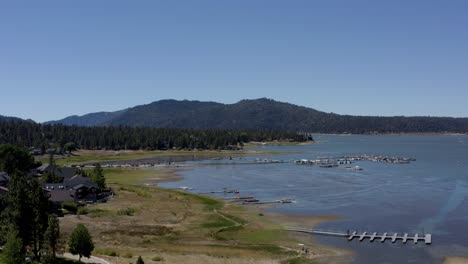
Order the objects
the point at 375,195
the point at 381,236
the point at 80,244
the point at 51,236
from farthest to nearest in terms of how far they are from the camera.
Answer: the point at 375,195 → the point at 381,236 → the point at 80,244 → the point at 51,236

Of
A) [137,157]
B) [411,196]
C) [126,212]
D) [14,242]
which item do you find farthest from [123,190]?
[137,157]

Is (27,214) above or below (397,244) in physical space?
above

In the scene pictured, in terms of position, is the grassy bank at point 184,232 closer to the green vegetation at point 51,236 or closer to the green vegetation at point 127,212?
the green vegetation at point 127,212

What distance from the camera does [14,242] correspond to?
3878 centimetres

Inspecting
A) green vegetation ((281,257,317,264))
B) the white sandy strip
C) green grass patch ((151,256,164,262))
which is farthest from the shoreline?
the white sandy strip

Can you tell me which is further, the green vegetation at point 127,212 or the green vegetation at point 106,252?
the green vegetation at point 127,212

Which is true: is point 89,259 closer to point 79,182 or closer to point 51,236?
point 51,236

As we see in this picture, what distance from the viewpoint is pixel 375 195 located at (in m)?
97.8

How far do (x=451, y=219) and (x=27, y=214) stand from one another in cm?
5649

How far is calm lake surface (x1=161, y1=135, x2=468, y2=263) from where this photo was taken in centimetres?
5900

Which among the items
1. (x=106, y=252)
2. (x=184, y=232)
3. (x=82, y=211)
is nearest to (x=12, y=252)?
(x=106, y=252)

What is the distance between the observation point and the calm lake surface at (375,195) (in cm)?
5900

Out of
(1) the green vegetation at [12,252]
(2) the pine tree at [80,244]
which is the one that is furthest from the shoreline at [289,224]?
(1) the green vegetation at [12,252]

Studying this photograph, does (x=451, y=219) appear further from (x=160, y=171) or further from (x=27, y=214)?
(x=160, y=171)
